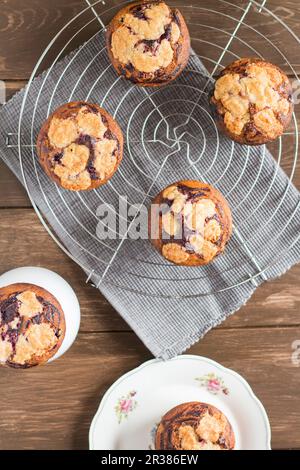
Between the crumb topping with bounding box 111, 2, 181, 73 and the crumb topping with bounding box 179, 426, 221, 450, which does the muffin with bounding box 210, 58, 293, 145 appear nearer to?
the crumb topping with bounding box 111, 2, 181, 73

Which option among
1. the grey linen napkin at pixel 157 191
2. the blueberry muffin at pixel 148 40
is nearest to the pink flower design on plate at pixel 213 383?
the grey linen napkin at pixel 157 191

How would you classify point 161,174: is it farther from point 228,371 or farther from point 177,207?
point 228,371

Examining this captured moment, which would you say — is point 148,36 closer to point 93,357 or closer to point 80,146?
point 80,146

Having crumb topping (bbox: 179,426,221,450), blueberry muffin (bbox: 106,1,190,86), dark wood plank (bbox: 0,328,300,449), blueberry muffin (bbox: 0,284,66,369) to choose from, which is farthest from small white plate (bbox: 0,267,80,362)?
blueberry muffin (bbox: 106,1,190,86)

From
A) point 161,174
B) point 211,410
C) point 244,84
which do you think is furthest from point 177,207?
point 211,410

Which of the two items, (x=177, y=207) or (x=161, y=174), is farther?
(x=161, y=174)

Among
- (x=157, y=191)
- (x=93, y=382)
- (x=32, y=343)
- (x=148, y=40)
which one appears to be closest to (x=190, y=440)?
(x=93, y=382)

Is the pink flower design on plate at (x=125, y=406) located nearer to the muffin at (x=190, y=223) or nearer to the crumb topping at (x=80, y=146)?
the muffin at (x=190, y=223)
